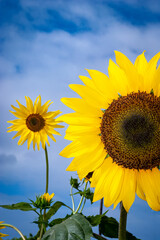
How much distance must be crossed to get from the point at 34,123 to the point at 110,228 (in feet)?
8.15

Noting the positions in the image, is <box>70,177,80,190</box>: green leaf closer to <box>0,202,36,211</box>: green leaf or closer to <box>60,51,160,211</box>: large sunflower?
<box>0,202,36,211</box>: green leaf

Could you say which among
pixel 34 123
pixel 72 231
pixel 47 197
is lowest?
pixel 72 231

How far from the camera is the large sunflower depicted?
1701 millimetres

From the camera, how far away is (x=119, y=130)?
5.70 ft

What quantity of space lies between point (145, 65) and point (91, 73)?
28 cm

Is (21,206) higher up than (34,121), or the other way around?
(34,121)

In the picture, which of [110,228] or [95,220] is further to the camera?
[110,228]

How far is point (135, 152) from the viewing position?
1.73 meters

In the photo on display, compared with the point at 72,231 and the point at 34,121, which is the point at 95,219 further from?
the point at 34,121

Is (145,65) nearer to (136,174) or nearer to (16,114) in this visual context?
(136,174)

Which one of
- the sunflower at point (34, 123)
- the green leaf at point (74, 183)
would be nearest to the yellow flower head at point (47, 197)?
the green leaf at point (74, 183)

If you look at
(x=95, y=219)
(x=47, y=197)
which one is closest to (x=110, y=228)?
(x=95, y=219)

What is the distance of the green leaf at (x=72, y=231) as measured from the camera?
1.49 meters

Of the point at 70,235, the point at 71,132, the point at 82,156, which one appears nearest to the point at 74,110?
the point at 71,132
